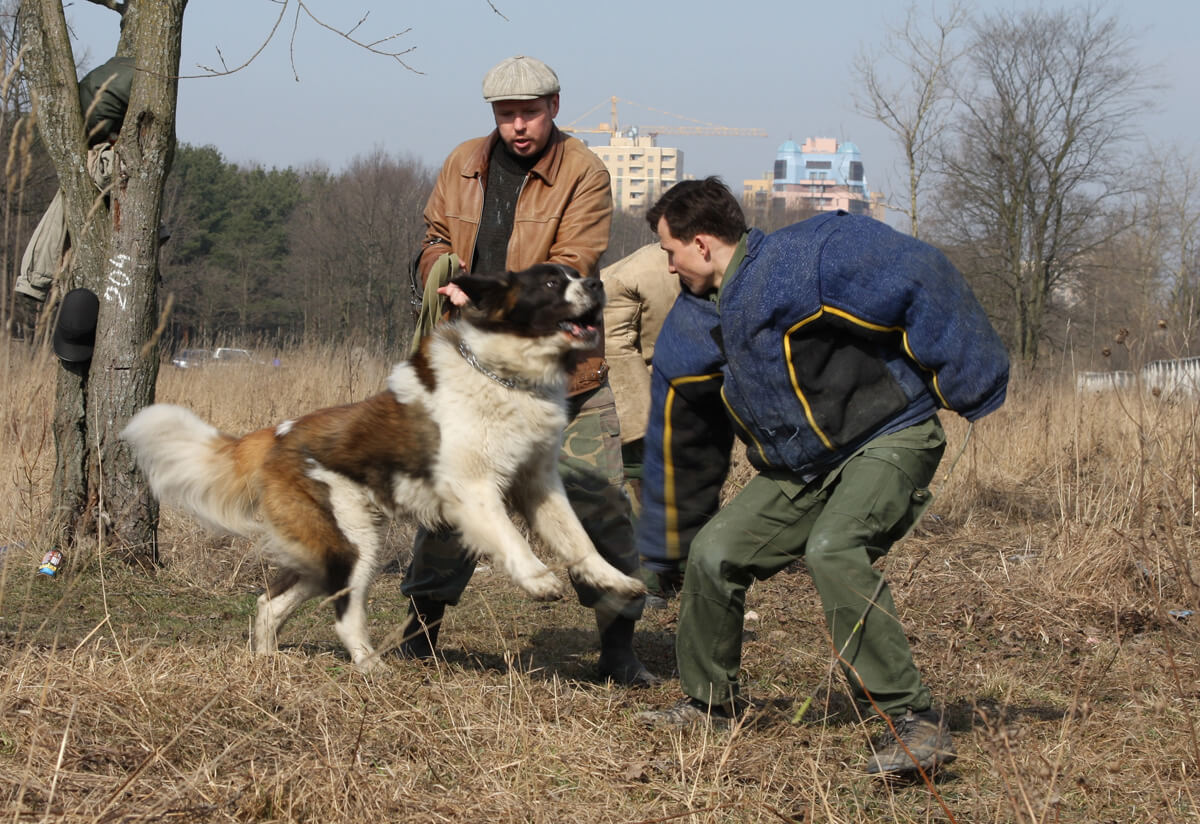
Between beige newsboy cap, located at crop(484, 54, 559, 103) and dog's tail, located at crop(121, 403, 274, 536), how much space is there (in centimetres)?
167

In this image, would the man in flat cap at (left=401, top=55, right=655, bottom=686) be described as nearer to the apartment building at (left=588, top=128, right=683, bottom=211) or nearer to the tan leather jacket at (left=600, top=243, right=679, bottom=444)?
the tan leather jacket at (left=600, top=243, right=679, bottom=444)

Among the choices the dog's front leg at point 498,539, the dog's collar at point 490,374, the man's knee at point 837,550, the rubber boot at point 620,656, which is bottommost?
the rubber boot at point 620,656

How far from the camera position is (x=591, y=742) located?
140 inches

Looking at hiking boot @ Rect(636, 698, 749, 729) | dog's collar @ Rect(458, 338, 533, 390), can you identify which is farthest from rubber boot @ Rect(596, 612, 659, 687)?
dog's collar @ Rect(458, 338, 533, 390)

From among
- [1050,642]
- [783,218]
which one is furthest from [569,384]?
[783,218]

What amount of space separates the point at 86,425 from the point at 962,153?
24676 mm

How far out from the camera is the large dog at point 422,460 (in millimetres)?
4156

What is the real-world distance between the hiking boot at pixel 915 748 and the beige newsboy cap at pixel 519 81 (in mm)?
2717

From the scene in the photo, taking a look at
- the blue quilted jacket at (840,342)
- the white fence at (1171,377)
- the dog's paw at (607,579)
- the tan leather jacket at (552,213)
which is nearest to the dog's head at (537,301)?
the tan leather jacket at (552,213)

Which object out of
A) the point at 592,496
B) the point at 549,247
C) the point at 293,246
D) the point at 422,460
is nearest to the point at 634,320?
the point at 549,247

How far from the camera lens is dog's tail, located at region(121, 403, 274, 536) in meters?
4.43

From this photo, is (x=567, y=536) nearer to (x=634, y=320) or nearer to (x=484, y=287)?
(x=484, y=287)

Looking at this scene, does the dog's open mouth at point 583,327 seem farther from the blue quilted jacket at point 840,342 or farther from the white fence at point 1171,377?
the white fence at point 1171,377

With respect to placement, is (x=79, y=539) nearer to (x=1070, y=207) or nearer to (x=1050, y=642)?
(x=1050, y=642)
